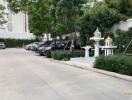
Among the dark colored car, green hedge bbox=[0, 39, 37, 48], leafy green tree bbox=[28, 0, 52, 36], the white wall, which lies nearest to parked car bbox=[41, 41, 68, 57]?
the dark colored car

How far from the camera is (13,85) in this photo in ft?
43.4

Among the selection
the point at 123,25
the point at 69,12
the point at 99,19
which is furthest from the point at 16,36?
the point at 123,25

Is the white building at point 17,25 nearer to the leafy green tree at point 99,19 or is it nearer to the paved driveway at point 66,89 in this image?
the leafy green tree at point 99,19

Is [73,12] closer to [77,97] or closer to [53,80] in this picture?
[53,80]

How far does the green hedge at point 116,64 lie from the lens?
51.2 ft

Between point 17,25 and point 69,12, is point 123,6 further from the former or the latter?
point 17,25

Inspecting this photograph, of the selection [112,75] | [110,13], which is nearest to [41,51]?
[110,13]

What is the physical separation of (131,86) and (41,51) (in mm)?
24900

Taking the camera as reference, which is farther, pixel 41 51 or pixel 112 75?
pixel 41 51

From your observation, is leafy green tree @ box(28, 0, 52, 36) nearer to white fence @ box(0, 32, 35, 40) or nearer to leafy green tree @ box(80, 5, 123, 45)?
leafy green tree @ box(80, 5, 123, 45)

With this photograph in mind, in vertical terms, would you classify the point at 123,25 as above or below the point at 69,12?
below

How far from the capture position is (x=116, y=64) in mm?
16812

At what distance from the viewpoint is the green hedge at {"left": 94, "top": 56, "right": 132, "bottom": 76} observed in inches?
615

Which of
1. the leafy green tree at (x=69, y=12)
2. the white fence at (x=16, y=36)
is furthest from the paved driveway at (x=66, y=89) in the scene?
the white fence at (x=16, y=36)
